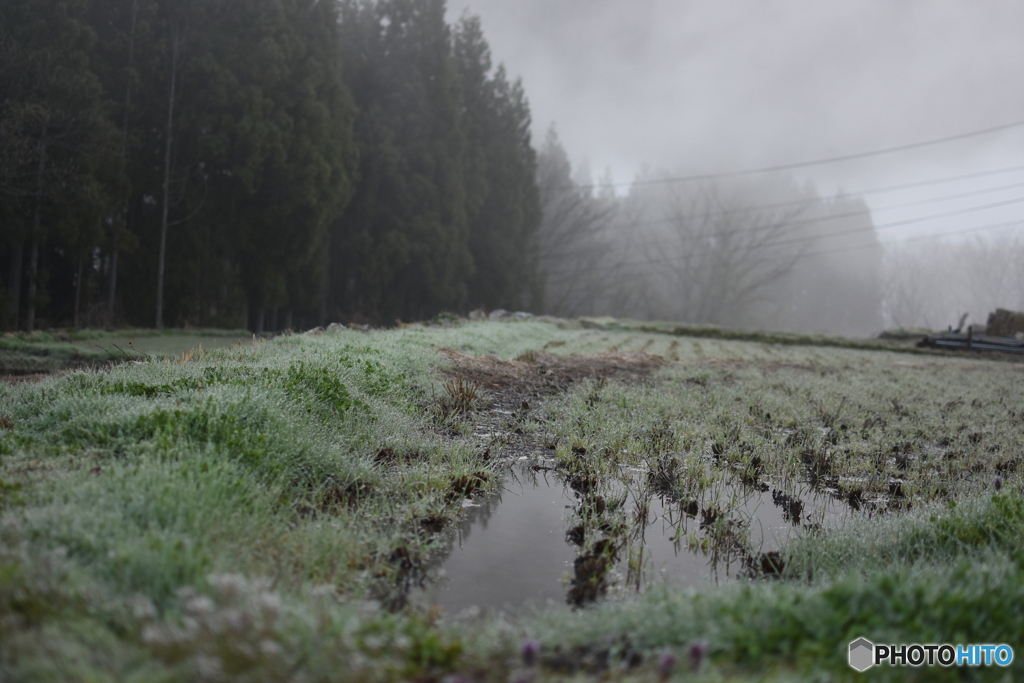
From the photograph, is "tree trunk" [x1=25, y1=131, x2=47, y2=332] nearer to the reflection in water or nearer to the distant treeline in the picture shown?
the distant treeline

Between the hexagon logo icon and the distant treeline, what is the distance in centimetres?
1087

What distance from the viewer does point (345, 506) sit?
232 cm

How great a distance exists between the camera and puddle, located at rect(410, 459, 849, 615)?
192 centimetres

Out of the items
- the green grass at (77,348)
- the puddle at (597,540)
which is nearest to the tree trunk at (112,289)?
the green grass at (77,348)

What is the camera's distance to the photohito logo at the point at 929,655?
132cm

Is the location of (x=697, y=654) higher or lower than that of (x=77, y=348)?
lower

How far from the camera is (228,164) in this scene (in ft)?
43.5

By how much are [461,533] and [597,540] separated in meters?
0.50

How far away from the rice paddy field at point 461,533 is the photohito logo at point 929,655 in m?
0.02

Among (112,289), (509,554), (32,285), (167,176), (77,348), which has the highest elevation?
(167,176)

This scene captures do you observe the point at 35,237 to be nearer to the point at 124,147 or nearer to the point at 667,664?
the point at 124,147

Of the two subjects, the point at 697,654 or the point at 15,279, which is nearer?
the point at 697,654

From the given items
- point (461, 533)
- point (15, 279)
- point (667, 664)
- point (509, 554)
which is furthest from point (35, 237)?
point (667, 664)

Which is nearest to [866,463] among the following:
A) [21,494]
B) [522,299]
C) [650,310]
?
[21,494]
